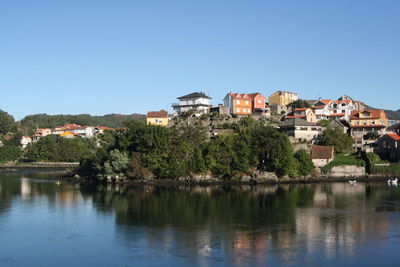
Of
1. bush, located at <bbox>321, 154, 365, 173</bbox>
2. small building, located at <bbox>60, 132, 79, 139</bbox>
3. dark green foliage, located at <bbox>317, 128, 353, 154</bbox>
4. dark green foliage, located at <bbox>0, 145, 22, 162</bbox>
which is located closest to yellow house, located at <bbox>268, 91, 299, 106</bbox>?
dark green foliage, located at <bbox>317, 128, 353, 154</bbox>

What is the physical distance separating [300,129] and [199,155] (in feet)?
41.7

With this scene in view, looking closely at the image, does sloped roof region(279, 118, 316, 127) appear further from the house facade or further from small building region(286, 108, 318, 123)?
the house facade

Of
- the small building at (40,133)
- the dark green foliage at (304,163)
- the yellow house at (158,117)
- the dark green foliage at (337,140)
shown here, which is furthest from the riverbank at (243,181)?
the small building at (40,133)

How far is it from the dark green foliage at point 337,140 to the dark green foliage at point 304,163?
4.14 meters

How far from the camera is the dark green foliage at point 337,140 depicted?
167 feet

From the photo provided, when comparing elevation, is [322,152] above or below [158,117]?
below

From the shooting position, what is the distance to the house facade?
55.6 metres

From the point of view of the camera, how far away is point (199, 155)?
159ft

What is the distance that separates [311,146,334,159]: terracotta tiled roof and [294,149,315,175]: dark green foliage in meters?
1.11

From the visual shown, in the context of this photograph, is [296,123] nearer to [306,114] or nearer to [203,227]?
[306,114]

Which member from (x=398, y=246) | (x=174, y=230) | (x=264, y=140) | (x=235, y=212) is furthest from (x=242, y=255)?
(x=264, y=140)

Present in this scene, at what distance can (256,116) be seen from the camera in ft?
199

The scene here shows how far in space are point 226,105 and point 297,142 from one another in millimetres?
14538

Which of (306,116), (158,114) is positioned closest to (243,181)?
(306,116)
